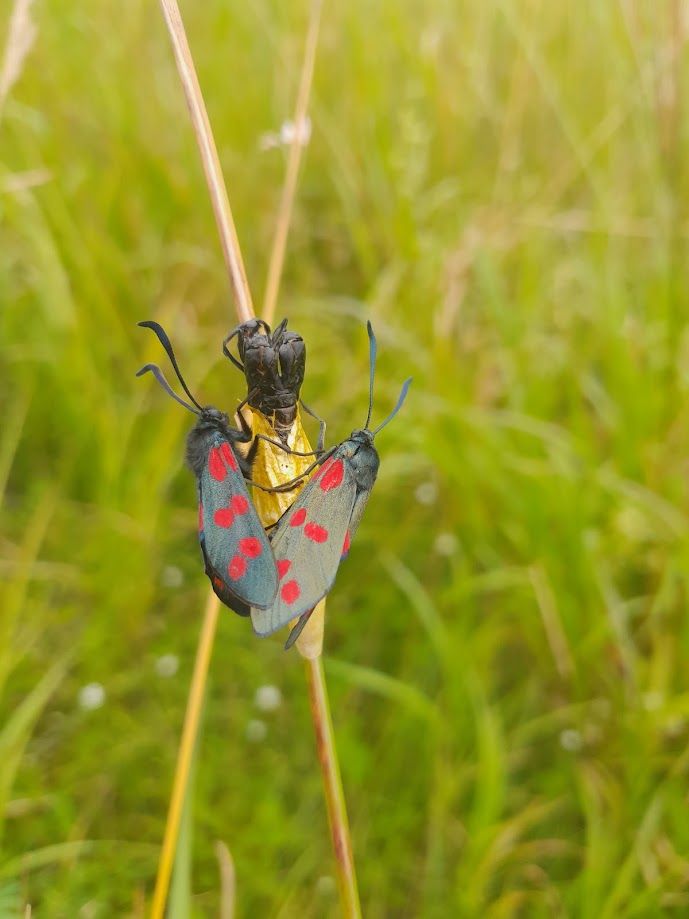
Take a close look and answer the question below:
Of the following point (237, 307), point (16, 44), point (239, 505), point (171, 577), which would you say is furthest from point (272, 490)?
point (171, 577)

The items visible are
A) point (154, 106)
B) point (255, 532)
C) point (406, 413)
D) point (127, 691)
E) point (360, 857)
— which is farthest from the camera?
point (154, 106)

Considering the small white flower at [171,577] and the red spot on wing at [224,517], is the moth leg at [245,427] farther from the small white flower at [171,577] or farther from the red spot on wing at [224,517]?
the small white flower at [171,577]

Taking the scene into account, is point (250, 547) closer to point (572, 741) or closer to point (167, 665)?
point (167, 665)

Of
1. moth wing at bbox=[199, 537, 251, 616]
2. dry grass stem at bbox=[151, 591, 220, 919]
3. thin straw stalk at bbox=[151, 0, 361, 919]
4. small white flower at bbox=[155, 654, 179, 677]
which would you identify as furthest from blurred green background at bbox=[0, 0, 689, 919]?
moth wing at bbox=[199, 537, 251, 616]

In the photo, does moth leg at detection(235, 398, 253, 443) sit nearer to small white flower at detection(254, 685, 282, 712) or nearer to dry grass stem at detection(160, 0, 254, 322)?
dry grass stem at detection(160, 0, 254, 322)

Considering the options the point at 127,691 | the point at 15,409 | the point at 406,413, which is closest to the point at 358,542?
the point at 406,413

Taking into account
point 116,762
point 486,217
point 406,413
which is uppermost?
point 486,217

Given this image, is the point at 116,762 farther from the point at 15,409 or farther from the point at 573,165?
the point at 573,165
